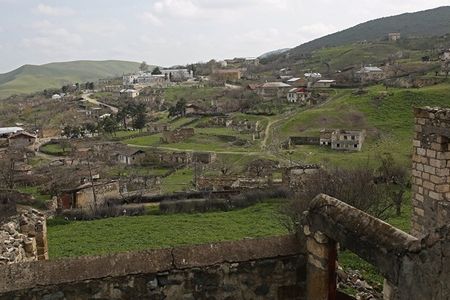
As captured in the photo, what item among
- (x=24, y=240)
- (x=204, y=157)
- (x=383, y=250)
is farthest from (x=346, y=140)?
(x=383, y=250)

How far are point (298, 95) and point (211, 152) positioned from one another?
3288 cm

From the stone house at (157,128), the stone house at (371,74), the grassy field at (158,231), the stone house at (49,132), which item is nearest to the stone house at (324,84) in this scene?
the stone house at (371,74)

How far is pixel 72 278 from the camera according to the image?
524 centimetres

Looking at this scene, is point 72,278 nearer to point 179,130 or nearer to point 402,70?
point 179,130

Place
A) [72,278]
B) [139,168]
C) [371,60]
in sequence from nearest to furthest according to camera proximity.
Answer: [72,278]
[139,168]
[371,60]

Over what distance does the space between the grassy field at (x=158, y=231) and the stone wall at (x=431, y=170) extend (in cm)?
1185

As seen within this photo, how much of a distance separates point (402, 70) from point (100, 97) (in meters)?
73.4

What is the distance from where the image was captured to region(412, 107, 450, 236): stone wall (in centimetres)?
879

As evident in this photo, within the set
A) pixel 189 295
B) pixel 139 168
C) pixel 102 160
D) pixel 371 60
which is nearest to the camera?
pixel 189 295

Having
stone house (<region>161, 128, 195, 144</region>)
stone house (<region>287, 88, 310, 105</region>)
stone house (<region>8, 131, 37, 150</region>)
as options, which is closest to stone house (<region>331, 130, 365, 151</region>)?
stone house (<region>161, 128, 195, 144</region>)

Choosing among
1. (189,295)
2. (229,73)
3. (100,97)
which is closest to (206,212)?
(189,295)

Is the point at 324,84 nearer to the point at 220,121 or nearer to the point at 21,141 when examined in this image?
the point at 220,121

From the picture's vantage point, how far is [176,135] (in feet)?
210

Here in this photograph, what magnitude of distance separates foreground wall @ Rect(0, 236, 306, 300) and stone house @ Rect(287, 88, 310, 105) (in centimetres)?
7494
